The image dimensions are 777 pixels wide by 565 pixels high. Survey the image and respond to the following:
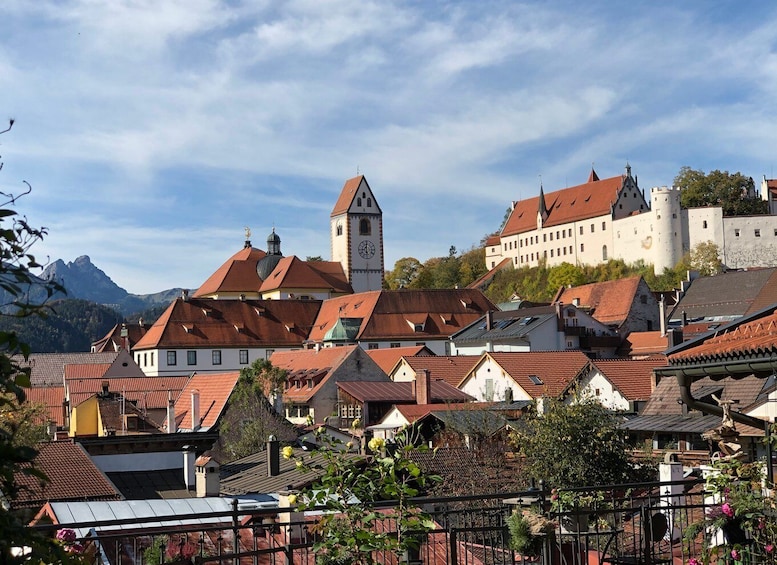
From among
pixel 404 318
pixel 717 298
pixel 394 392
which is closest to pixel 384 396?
pixel 394 392

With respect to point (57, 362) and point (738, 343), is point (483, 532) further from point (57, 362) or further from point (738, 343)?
point (57, 362)

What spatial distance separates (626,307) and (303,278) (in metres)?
37.1

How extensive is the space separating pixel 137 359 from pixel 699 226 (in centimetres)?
5540

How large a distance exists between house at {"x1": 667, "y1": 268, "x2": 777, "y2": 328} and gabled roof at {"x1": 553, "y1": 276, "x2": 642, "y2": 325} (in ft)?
11.6

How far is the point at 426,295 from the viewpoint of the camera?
91750 millimetres

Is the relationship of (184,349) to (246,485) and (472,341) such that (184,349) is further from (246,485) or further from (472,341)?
(246,485)

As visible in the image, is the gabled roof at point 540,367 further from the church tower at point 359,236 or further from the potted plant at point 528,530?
the church tower at point 359,236

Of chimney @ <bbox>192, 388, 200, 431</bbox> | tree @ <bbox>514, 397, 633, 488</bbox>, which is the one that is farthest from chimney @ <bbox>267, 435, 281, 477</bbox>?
chimney @ <bbox>192, 388, 200, 431</bbox>

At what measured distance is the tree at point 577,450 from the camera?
90.6ft

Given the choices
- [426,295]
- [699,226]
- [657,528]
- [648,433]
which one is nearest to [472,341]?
[426,295]

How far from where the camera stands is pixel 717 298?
83.3m

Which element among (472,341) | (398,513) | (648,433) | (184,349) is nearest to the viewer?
(398,513)

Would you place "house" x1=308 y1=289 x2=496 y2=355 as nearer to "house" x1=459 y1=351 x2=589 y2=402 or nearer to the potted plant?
"house" x1=459 y1=351 x2=589 y2=402

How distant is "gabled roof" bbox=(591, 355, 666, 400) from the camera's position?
141 ft
